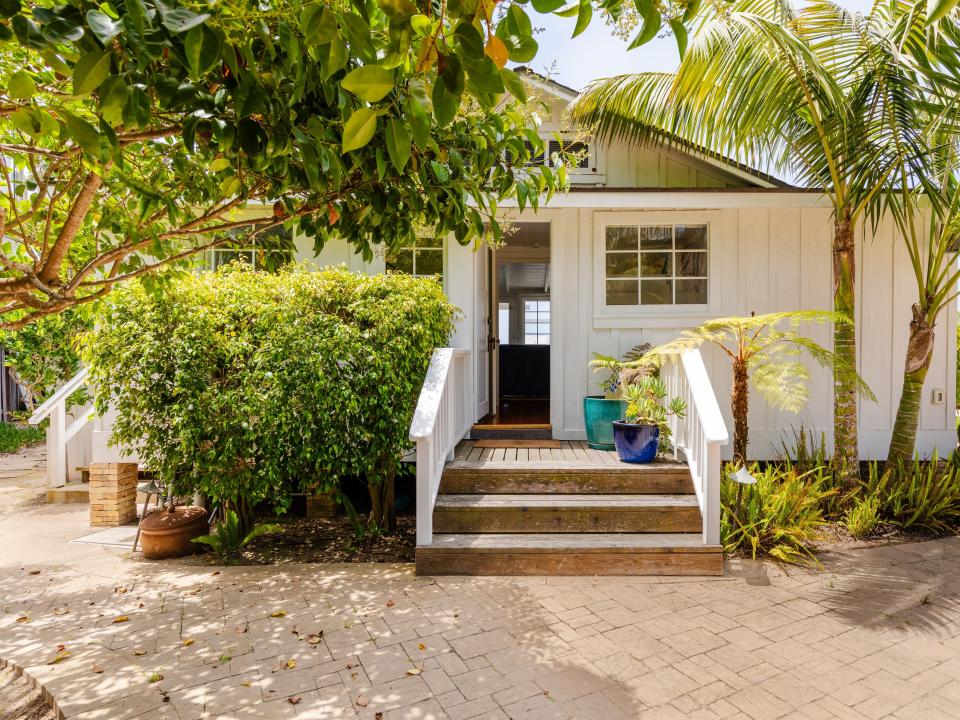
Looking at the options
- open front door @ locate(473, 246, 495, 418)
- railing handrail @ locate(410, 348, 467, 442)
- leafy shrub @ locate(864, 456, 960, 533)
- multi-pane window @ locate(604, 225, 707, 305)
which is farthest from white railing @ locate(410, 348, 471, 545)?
leafy shrub @ locate(864, 456, 960, 533)

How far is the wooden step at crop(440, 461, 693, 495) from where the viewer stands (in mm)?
4449

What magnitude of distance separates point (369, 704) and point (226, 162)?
235cm

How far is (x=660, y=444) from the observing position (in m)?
4.94

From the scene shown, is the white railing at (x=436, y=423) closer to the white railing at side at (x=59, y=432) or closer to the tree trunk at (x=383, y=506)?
the tree trunk at (x=383, y=506)

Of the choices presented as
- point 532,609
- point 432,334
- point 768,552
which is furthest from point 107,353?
point 768,552

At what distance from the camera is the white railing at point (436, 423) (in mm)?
3916

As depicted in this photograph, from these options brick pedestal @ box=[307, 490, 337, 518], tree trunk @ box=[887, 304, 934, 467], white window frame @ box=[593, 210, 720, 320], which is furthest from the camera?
white window frame @ box=[593, 210, 720, 320]

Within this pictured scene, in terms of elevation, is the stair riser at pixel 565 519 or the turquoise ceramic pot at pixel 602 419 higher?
the turquoise ceramic pot at pixel 602 419

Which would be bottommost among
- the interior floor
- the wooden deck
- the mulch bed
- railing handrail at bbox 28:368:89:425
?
the mulch bed

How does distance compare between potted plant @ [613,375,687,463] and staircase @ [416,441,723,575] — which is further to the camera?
potted plant @ [613,375,687,463]

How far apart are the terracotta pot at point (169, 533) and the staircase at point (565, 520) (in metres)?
2.09

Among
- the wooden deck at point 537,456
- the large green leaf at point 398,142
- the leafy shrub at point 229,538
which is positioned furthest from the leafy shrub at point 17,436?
the large green leaf at point 398,142

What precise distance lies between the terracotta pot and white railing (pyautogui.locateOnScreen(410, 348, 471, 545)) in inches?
81.2

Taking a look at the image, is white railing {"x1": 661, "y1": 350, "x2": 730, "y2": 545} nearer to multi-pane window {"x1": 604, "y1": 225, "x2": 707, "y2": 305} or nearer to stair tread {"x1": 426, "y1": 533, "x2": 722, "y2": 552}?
stair tread {"x1": 426, "y1": 533, "x2": 722, "y2": 552}
